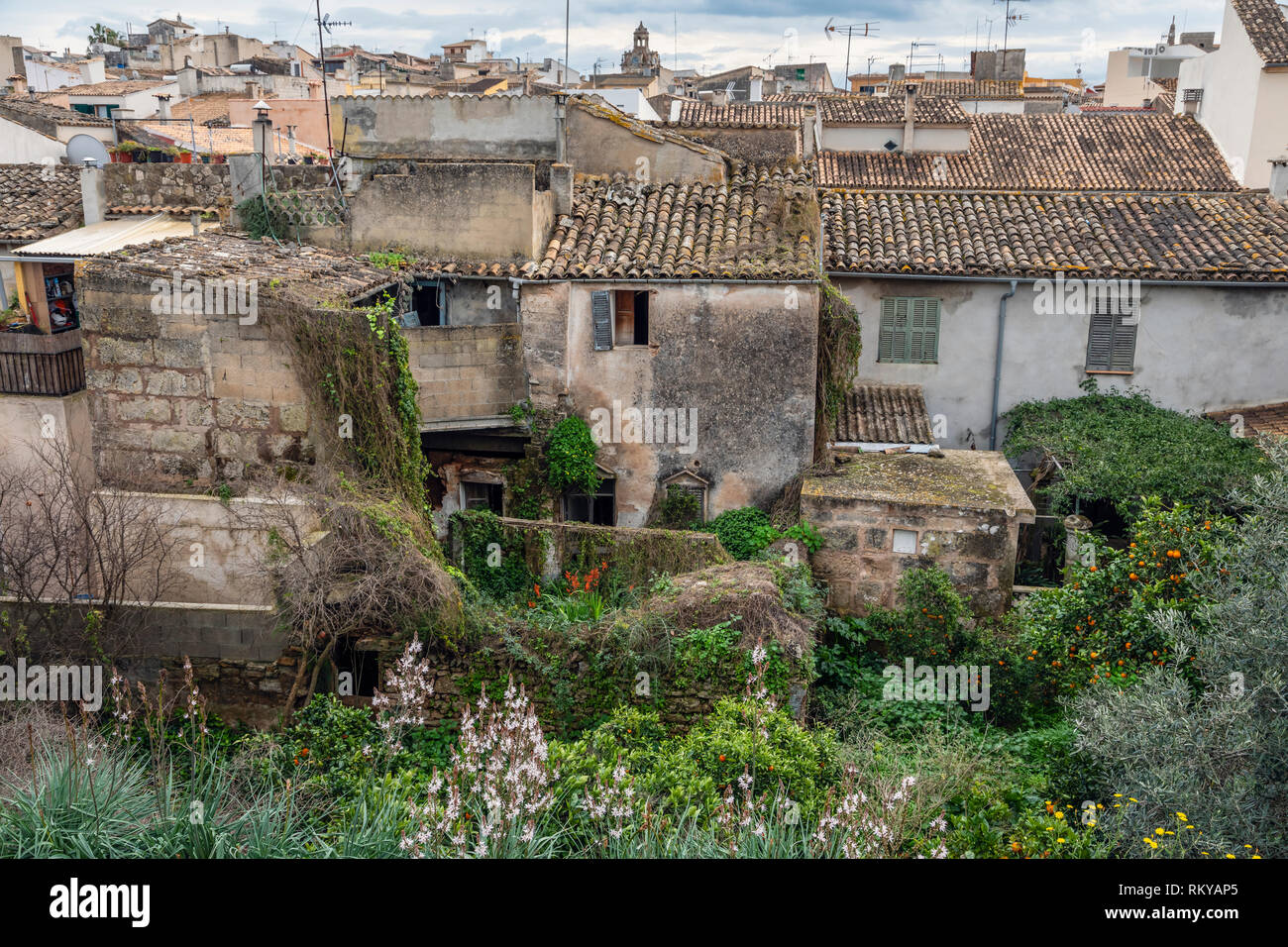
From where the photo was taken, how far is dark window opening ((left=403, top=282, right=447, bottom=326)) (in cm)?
1653

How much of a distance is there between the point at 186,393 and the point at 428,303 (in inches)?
196

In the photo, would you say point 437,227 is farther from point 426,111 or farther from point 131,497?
point 131,497

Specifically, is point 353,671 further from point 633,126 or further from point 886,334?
point 886,334

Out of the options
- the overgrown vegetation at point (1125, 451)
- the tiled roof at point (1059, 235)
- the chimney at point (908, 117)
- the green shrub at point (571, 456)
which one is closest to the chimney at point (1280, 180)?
the tiled roof at point (1059, 235)

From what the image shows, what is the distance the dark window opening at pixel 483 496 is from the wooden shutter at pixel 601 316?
3.10 meters

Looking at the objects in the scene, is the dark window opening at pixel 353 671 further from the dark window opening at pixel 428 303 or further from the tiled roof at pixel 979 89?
the tiled roof at pixel 979 89

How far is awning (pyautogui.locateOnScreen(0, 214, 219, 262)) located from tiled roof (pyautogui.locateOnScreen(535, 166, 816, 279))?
21.2ft

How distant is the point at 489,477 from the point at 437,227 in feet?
13.6

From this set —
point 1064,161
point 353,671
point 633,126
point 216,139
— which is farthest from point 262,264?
point 1064,161

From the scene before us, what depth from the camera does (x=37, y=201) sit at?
2064 cm

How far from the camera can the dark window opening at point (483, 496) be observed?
56.3 ft

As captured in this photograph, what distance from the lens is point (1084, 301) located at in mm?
19297

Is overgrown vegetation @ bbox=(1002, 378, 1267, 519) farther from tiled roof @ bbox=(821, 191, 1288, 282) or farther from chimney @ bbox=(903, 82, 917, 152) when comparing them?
chimney @ bbox=(903, 82, 917, 152)
